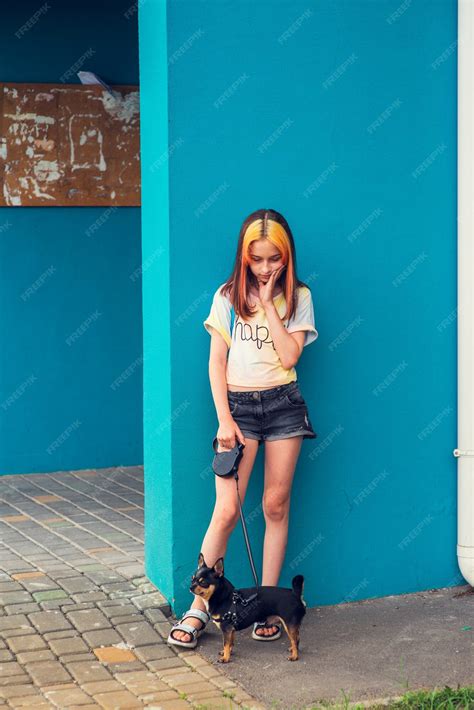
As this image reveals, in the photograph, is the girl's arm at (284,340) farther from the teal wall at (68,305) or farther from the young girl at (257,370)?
the teal wall at (68,305)

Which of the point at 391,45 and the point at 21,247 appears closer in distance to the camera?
the point at 391,45

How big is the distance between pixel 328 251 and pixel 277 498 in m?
1.23

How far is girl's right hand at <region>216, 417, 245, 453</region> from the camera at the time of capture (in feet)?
16.2

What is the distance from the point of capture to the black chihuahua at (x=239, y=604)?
4652 mm

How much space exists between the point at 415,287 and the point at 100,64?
388 centimetres

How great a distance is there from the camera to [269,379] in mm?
5031

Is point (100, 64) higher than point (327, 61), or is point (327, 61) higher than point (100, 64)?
point (100, 64)

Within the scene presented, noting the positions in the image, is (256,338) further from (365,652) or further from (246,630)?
(365,652)

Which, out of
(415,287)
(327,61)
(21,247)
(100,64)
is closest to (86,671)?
(415,287)

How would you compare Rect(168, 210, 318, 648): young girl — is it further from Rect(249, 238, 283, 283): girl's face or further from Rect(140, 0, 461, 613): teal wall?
Rect(140, 0, 461, 613): teal wall

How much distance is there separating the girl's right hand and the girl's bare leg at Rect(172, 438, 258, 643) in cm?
9

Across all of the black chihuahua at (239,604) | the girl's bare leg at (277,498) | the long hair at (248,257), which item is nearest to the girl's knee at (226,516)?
the girl's bare leg at (277,498)

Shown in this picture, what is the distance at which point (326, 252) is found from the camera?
5.41 m

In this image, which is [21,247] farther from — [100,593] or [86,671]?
[86,671]
